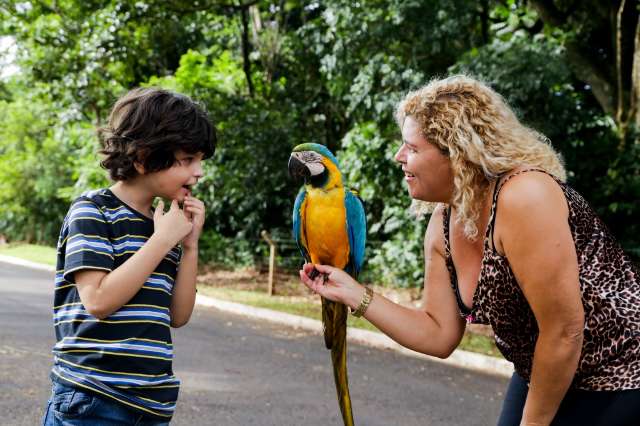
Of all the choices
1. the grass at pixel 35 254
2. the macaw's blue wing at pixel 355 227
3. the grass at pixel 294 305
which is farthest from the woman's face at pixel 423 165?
the grass at pixel 35 254

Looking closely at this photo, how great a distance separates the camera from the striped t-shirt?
1540mm

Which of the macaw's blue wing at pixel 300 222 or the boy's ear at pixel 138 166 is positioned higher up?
the boy's ear at pixel 138 166

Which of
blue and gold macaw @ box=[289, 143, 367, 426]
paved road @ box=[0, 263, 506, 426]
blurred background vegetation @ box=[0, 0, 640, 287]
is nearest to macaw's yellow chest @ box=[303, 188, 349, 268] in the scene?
blue and gold macaw @ box=[289, 143, 367, 426]

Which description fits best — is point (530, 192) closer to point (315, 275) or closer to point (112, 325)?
point (315, 275)

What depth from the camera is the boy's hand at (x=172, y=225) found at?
1594mm

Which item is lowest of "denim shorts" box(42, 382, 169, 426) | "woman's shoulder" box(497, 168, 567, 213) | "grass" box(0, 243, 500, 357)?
"grass" box(0, 243, 500, 357)

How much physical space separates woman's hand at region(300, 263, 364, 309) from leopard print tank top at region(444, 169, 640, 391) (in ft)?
1.11

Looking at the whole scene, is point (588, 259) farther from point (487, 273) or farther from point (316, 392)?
point (316, 392)

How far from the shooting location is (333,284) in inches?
62.8

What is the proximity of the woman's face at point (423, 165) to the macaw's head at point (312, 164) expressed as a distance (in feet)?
0.64

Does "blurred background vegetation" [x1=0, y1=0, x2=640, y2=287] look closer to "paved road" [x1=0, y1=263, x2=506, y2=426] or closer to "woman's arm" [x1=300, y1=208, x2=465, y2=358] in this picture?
"paved road" [x1=0, y1=263, x2=506, y2=426]

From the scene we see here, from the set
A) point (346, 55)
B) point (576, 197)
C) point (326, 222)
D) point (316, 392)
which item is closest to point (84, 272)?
point (326, 222)

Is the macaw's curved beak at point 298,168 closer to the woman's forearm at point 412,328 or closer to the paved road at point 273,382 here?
the woman's forearm at point 412,328

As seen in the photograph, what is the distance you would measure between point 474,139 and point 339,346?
2.07ft
